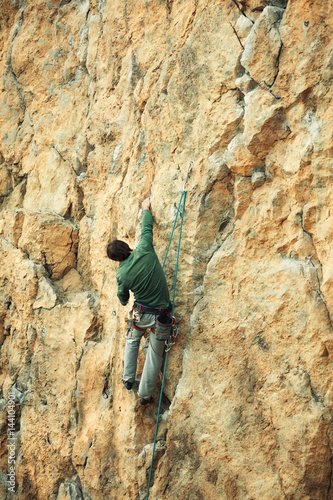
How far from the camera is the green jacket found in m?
4.66

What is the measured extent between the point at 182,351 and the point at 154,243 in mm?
1322

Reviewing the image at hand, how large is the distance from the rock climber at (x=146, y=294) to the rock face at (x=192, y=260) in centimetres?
24

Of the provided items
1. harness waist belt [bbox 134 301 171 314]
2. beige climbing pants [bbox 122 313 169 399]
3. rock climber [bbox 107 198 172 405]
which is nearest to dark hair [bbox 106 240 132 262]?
rock climber [bbox 107 198 172 405]

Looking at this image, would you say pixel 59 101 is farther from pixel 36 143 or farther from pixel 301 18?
pixel 301 18

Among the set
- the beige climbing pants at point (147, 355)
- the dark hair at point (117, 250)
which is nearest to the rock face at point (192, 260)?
the beige climbing pants at point (147, 355)

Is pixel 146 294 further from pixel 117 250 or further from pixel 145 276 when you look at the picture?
pixel 117 250

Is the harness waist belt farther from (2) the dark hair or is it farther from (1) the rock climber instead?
(2) the dark hair

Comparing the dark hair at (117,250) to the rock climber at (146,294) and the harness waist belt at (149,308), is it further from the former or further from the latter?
the harness waist belt at (149,308)

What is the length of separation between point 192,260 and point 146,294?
24.8 inches

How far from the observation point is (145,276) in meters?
4.64

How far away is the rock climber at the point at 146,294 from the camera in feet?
15.3

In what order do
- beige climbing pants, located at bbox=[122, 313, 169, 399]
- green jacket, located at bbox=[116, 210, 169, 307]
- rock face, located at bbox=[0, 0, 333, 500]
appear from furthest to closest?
beige climbing pants, located at bbox=[122, 313, 169, 399]
green jacket, located at bbox=[116, 210, 169, 307]
rock face, located at bbox=[0, 0, 333, 500]

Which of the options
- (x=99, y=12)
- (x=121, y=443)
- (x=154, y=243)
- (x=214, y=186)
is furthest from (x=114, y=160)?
(x=121, y=443)

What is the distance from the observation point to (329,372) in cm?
381
